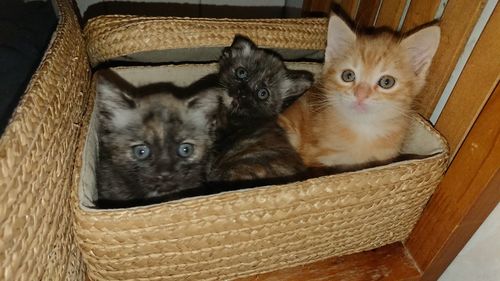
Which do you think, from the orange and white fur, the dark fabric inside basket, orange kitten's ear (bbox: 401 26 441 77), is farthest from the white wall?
the dark fabric inside basket

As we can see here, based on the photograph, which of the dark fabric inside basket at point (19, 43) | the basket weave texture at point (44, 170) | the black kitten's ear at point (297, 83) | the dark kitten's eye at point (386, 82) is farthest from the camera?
the black kitten's ear at point (297, 83)

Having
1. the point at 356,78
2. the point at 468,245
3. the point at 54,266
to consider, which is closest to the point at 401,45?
the point at 356,78

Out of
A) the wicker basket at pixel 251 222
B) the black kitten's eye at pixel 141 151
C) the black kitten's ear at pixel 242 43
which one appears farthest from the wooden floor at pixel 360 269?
the black kitten's ear at pixel 242 43

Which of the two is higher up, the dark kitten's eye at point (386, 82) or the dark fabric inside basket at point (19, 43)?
the dark kitten's eye at point (386, 82)

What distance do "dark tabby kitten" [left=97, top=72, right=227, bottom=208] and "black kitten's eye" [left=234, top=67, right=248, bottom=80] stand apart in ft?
0.74

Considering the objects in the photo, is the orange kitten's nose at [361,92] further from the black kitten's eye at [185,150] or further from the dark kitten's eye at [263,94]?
the black kitten's eye at [185,150]

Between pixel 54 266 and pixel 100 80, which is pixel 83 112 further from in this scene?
pixel 54 266

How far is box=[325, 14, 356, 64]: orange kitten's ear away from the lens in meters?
1.22

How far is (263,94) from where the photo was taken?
4.59 ft

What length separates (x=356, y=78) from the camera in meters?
1.20

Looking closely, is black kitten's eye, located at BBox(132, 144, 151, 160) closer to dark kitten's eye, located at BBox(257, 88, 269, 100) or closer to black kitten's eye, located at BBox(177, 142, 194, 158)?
black kitten's eye, located at BBox(177, 142, 194, 158)

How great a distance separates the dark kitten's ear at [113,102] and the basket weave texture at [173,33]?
0.14m

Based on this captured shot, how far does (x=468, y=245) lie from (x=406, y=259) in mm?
175

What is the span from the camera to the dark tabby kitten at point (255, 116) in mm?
1141
